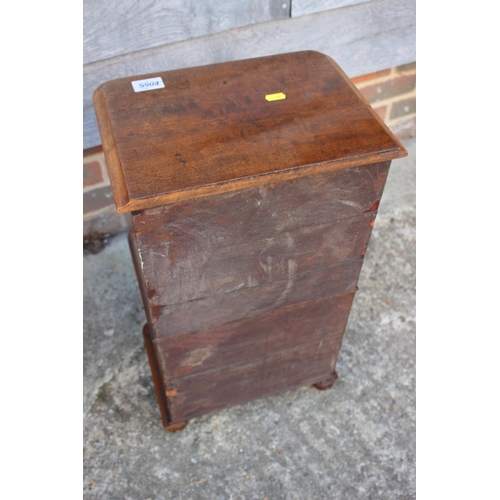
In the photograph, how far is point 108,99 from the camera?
1398mm

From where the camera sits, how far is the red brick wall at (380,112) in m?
2.23

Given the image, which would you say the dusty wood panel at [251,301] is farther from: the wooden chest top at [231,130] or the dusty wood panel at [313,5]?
the dusty wood panel at [313,5]

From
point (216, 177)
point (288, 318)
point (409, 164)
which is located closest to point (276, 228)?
point (216, 177)

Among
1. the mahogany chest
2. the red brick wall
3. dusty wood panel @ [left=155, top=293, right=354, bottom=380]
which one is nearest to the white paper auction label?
the mahogany chest

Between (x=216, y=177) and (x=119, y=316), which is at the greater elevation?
(x=216, y=177)

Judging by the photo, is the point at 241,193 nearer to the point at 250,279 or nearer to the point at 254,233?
the point at 254,233

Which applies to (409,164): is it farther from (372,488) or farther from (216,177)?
(216,177)

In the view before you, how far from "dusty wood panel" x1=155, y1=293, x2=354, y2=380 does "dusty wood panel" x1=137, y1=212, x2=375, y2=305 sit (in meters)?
0.17

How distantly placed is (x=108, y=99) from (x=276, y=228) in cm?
51

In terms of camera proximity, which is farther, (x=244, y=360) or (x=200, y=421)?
(x=200, y=421)

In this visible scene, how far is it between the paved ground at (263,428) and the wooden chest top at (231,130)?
102cm

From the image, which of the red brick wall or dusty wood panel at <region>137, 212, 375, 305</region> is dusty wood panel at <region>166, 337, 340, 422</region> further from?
the red brick wall

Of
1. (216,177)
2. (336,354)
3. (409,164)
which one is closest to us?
(216,177)

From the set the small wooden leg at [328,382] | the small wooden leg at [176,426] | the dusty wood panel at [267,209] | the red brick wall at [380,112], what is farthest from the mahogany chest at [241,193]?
the red brick wall at [380,112]
